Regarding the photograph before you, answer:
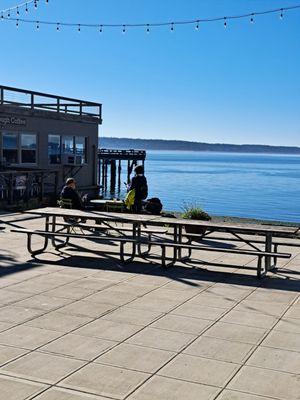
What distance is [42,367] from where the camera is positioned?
480 cm

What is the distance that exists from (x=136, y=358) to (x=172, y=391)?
0.75 m

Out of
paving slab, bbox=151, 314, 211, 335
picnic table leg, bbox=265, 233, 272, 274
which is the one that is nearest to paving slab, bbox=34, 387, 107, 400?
paving slab, bbox=151, 314, 211, 335

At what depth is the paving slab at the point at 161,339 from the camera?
5.44m

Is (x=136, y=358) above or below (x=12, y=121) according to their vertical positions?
below

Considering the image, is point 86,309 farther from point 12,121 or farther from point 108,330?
point 12,121

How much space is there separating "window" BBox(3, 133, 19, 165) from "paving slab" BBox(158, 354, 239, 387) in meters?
16.1

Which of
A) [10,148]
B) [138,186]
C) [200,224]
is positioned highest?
[10,148]

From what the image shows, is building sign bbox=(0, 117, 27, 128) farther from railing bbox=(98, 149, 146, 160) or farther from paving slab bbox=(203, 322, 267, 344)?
railing bbox=(98, 149, 146, 160)

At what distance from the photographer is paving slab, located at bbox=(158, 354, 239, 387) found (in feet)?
15.2

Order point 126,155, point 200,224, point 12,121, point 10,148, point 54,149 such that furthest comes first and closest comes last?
1. point 126,155
2. point 54,149
3. point 10,148
4. point 12,121
5. point 200,224

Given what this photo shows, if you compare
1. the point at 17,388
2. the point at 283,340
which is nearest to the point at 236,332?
the point at 283,340

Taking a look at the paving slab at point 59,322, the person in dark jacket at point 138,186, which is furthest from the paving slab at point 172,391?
the person in dark jacket at point 138,186

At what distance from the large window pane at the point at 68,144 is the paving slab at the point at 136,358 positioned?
18632mm

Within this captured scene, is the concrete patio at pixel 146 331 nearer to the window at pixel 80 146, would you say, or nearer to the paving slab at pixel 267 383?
the paving slab at pixel 267 383
